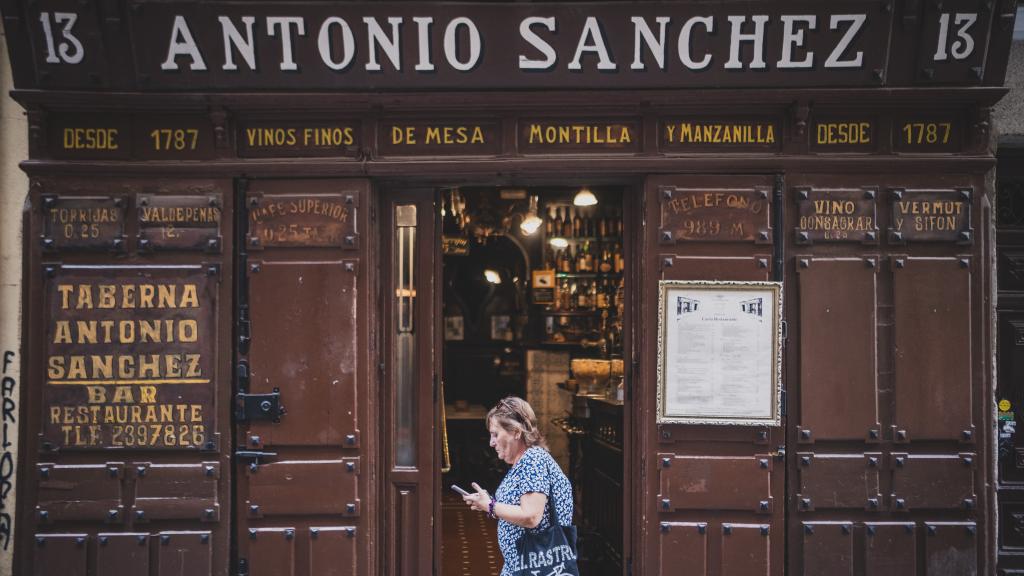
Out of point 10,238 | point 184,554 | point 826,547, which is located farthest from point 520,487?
point 10,238

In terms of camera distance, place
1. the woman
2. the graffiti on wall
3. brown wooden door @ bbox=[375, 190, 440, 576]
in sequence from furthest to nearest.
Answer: brown wooden door @ bbox=[375, 190, 440, 576], the graffiti on wall, the woman

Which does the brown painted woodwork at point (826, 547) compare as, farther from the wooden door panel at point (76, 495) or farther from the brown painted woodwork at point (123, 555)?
the wooden door panel at point (76, 495)

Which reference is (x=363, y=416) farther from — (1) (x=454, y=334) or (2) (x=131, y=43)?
(1) (x=454, y=334)

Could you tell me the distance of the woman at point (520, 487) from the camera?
4527 mm

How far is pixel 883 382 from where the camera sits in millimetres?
6207

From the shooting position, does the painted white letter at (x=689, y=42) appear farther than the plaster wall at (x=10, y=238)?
No

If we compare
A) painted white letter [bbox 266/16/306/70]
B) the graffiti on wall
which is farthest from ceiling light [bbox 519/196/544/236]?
the graffiti on wall

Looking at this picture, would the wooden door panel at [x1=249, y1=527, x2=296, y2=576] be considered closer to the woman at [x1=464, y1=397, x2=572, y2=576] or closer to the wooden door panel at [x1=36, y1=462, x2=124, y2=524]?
the wooden door panel at [x1=36, y1=462, x2=124, y2=524]

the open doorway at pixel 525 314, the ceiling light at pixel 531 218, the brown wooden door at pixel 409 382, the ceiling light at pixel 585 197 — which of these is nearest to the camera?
the brown wooden door at pixel 409 382

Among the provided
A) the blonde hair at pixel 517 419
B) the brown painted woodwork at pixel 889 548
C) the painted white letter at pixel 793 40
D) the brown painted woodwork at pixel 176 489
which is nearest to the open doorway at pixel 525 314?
the brown painted woodwork at pixel 889 548

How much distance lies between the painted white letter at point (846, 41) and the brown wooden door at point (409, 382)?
304 centimetres

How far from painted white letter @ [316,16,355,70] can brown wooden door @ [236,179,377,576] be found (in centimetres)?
82

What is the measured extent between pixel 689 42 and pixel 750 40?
423mm

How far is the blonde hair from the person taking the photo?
4684 mm
